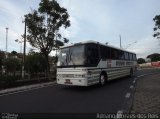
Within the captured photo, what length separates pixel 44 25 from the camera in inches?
807

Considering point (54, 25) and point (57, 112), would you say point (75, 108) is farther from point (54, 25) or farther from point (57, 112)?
point (54, 25)

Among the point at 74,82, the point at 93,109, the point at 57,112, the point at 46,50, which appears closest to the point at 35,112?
the point at 57,112

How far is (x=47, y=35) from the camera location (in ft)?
66.9

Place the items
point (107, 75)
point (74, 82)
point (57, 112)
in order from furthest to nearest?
point (107, 75), point (74, 82), point (57, 112)

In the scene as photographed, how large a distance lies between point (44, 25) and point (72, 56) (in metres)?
9.19

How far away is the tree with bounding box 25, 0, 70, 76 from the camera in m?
20.1

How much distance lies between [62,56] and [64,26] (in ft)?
29.3

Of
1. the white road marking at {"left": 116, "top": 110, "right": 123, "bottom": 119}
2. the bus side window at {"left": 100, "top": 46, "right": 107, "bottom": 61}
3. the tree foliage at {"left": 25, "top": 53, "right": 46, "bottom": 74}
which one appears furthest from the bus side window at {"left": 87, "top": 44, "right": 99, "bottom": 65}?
the tree foliage at {"left": 25, "top": 53, "right": 46, "bottom": 74}

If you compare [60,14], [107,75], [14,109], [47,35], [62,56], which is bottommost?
[14,109]

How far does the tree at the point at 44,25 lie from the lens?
2012 cm

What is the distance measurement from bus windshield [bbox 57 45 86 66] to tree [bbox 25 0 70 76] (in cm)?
752

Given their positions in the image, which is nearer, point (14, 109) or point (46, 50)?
point (14, 109)

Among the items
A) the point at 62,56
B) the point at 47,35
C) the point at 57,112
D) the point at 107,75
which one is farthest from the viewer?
the point at 47,35

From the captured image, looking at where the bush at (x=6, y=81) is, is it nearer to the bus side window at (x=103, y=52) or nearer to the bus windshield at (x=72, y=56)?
the bus windshield at (x=72, y=56)
